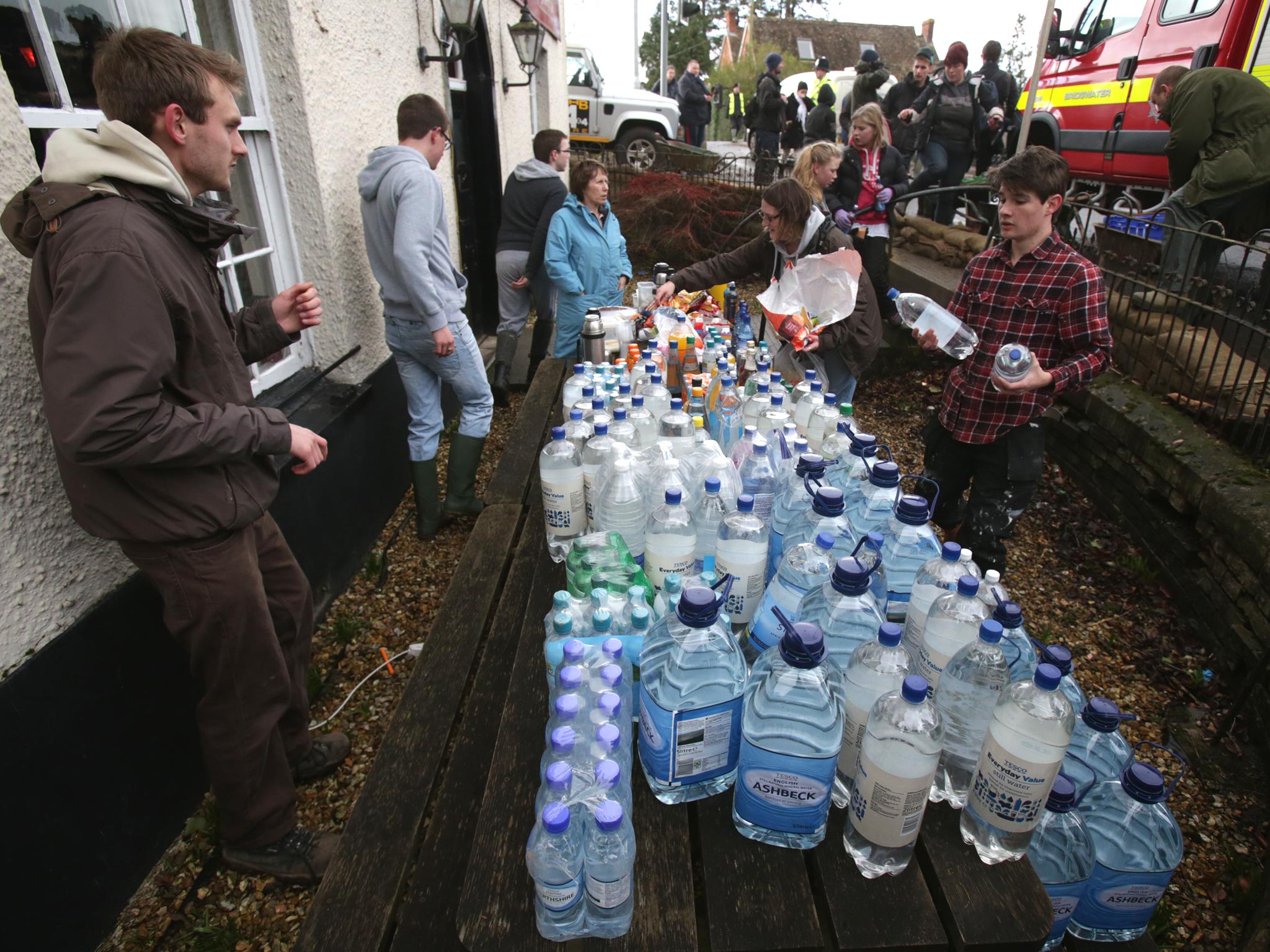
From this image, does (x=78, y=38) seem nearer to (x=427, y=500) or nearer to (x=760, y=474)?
(x=427, y=500)

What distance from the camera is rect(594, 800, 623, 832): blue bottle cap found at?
1128 millimetres

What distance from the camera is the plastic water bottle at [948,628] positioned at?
152cm

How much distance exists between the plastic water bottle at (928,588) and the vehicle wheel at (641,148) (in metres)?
14.2

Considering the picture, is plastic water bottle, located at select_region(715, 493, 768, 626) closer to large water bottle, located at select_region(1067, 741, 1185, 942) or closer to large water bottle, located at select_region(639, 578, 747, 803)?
large water bottle, located at select_region(639, 578, 747, 803)

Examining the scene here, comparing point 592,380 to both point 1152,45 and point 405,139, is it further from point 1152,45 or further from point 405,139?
point 1152,45

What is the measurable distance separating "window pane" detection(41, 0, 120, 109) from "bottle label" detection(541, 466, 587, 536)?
2.05m

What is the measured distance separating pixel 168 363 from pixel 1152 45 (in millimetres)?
9199

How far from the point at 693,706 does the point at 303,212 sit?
3.57 m

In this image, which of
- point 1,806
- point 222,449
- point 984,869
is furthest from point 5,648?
point 984,869

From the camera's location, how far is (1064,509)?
15.3 ft

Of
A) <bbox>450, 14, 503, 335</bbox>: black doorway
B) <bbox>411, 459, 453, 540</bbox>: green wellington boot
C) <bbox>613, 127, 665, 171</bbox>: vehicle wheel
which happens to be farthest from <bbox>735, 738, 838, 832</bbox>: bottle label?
<bbox>613, 127, 665, 171</bbox>: vehicle wheel

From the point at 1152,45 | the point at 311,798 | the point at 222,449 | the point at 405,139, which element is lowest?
the point at 311,798

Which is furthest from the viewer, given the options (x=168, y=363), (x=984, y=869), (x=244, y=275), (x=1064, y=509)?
(x=1064, y=509)

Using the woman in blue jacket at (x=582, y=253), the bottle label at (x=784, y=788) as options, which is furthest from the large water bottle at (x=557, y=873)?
the woman in blue jacket at (x=582, y=253)
